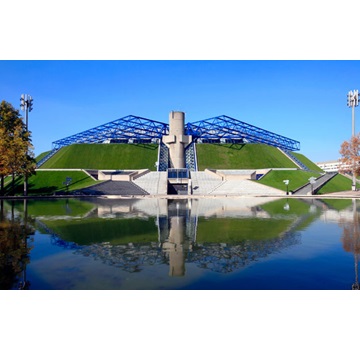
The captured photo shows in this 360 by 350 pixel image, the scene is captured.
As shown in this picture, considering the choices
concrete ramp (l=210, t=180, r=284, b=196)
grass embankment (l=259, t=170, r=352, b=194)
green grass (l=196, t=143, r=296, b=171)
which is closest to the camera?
concrete ramp (l=210, t=180, r=284, b=196)

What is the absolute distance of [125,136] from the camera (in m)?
87.7

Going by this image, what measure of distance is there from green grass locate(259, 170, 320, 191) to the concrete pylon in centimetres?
2387

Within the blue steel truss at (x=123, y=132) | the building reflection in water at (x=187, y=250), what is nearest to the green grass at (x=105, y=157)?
the blue steel truss at (x=123, y=132)

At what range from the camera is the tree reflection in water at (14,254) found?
9.05 meters

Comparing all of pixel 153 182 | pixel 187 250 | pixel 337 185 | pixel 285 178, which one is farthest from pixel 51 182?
pixel 337 185

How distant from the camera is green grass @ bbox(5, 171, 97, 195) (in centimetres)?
5544

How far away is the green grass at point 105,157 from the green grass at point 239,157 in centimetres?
1378

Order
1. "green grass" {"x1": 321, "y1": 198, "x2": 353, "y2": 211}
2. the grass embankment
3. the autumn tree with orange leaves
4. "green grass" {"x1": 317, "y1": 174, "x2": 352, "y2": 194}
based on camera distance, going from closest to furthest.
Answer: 1. "green grass" {"x1": 321, "y1": 198, "x2": 353, "y2": 211}
2. the autumn tree with orange leaves
3. "green grass" {"x1": 317, "y1": 174, "x2": 352, "y2": 194}
4. the grass embankment

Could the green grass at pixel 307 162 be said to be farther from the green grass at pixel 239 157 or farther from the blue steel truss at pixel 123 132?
the blue steel truss at pixel 123 132

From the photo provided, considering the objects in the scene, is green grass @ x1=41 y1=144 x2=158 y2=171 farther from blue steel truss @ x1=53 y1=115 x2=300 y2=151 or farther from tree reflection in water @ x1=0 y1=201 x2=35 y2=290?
tree reflection in water @ x1=0 y1=201 x2=35 y2=290

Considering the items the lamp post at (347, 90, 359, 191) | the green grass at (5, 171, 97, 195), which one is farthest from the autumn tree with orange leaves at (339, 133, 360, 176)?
the green grass at (5, 171, 97, 195)

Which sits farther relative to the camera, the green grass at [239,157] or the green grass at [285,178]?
the green grass at [239,157]

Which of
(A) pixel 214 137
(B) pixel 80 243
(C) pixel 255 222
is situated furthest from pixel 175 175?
(B) pixel 80 243

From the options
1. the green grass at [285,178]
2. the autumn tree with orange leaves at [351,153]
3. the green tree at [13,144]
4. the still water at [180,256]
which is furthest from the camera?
the green grass at [285,178]
